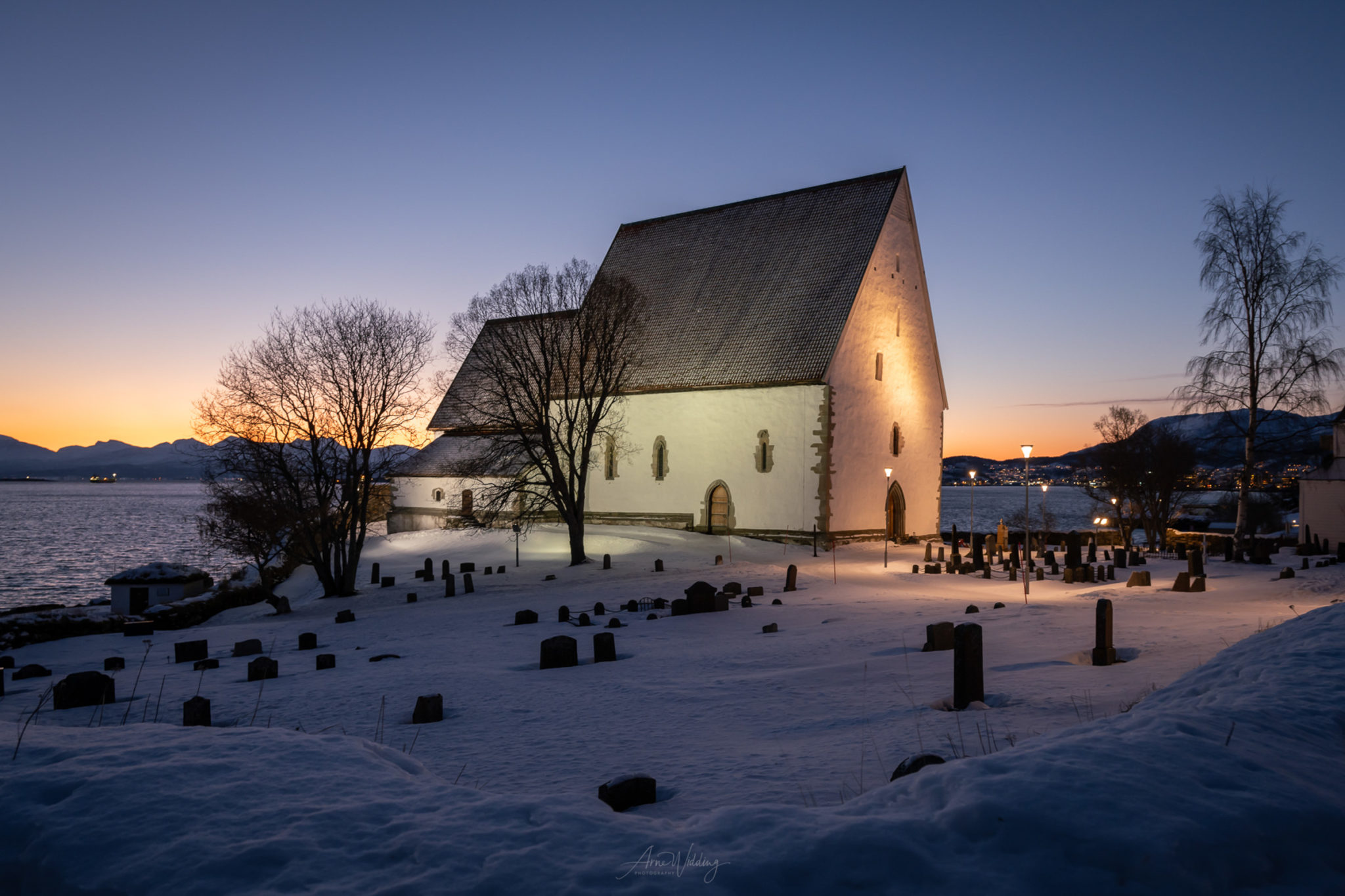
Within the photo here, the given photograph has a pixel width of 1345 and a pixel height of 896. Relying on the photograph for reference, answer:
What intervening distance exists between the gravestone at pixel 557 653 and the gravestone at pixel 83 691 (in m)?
5.24

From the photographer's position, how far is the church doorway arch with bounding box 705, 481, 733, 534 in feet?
107

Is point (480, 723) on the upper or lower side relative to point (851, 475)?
lower

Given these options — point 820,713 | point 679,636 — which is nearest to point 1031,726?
point 820,713

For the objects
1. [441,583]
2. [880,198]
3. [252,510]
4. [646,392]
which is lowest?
[441,583]

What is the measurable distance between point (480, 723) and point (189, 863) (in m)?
4.65

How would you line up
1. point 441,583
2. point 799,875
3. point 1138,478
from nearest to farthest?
point 799,875
point 441,583
point 1138,478

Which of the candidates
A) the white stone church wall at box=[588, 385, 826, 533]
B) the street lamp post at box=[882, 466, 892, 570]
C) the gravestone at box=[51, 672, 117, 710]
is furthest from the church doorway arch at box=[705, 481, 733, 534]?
the gravestone at box=[51, 672, 117, 710]

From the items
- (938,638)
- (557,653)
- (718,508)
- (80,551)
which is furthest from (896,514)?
(80,551)

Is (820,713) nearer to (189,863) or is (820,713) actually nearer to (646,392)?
(189,863)

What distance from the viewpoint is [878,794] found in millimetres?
4668

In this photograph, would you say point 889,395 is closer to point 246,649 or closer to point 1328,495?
point 1328,495

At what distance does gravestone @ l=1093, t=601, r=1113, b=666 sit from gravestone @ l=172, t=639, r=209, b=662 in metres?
14.1

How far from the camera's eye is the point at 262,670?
38.3 feet

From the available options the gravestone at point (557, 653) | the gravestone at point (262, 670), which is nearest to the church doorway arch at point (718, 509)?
the gravestone at point (557, 653)
